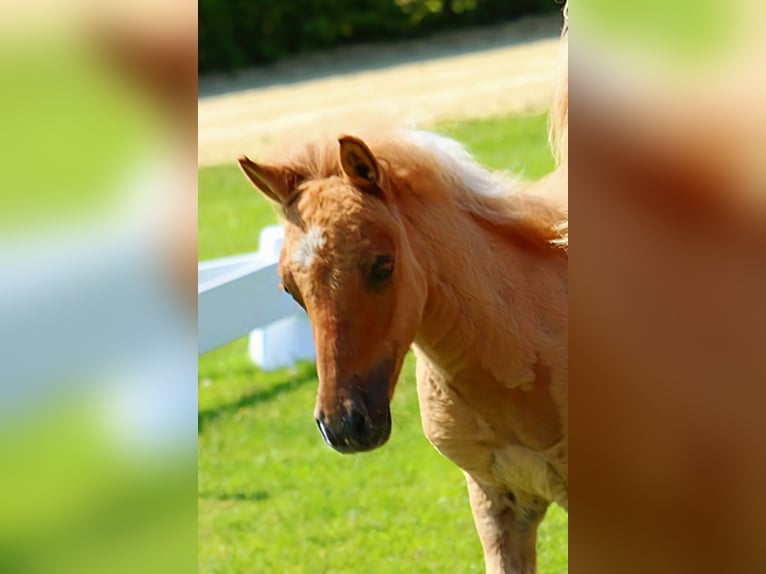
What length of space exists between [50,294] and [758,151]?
→ 2.44 feet

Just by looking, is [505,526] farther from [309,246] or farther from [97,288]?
[97,288]

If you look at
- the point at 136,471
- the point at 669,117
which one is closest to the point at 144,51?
the point at 136,471

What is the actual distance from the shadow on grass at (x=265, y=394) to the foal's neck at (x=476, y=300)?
3125 mm

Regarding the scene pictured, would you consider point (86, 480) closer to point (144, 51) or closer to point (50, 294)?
point (50, 294)

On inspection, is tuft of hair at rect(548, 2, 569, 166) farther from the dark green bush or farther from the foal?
the dark green bush

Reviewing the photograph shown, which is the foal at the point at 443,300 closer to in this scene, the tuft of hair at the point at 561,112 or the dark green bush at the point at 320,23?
the tuft of hair at the point at 561,112

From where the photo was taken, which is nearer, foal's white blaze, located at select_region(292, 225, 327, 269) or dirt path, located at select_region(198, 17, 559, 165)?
foal's white blaze, located at select_region(292, 225, 327, 269)

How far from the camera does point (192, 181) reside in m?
1.27

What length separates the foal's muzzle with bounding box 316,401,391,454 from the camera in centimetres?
237

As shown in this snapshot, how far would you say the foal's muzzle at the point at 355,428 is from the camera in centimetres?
237

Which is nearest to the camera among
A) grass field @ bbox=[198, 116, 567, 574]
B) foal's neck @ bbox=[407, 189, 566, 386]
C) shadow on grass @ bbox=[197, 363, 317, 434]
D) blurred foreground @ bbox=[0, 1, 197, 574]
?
blurred foreground @ bbox=[0, 1, 197, 574]

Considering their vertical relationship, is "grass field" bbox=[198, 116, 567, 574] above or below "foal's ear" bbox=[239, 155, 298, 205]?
below

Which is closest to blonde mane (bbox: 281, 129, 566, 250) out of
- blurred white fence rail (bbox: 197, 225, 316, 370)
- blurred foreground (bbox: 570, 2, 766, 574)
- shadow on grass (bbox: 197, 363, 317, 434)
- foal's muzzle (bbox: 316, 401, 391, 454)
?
foal's muzzle (bbox: 316, 401, 391, 454)

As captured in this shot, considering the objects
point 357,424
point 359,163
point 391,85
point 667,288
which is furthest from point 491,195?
point 391,85
